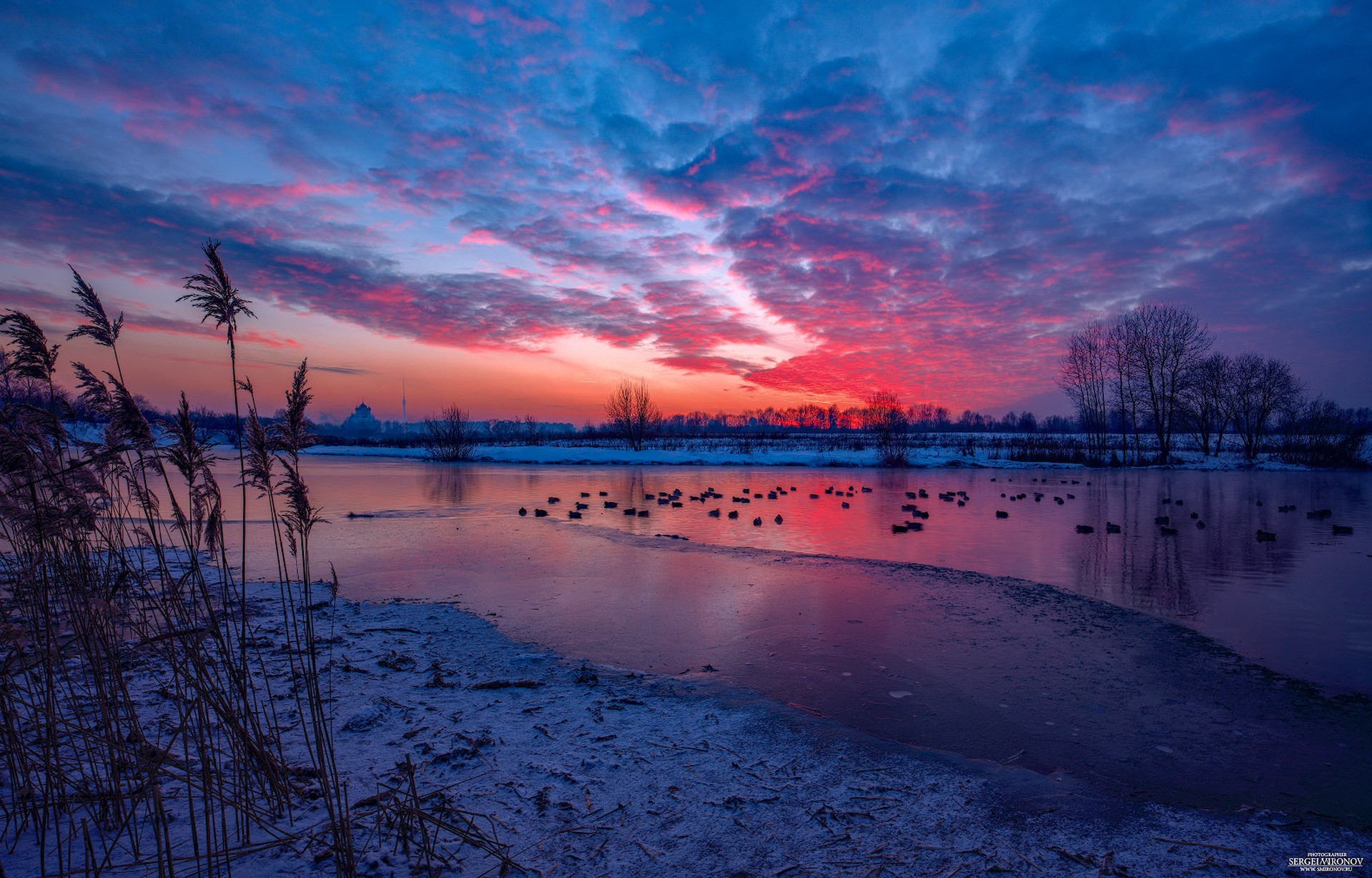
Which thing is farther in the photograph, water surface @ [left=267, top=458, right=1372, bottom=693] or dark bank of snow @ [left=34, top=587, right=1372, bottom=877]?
water surface @ [left=267, top=458, right=1372, bottom=693]

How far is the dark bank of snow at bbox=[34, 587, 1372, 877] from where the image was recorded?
9.74 feet

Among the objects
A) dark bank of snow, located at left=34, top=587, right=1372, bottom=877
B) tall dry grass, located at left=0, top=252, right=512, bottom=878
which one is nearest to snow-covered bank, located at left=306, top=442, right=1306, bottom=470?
dark bank of snow, located at left=34, top=587, right=1372, bottom=877

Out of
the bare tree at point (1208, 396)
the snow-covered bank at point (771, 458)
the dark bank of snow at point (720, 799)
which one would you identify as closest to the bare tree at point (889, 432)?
the snow-covered bank at point (771, 458)

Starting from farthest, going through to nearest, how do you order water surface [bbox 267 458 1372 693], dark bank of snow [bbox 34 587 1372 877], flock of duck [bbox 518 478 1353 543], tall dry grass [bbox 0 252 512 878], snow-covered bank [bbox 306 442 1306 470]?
snow-covered bank [bbox 306 442 1306 470] → flock of duck [bbox 518 478 1353 543] → water surface [bbox 267 458 1372 693] → dark bank of snow [bbox 34 587 1372 877] → tall dry grass [bbox 0 252 512 878]

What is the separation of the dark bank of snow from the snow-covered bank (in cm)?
3747

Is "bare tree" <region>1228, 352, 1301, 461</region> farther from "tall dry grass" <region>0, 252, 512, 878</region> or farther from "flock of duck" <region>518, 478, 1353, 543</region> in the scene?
"tall dry grass" <region>0, 252, 512, 878</region>

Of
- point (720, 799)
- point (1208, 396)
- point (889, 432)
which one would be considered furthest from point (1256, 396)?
point (720, 799)

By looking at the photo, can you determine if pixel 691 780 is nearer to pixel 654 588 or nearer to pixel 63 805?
pixel 63 805

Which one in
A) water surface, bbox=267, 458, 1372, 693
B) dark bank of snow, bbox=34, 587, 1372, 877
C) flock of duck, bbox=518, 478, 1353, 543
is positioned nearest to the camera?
dark bank of snow, bbox=34, 587, 1372, 877

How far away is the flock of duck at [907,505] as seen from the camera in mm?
14430

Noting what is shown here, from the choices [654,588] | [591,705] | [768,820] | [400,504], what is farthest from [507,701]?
[400,504]

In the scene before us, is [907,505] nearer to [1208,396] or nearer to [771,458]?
[771,458]

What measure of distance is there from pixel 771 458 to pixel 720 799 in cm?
4238

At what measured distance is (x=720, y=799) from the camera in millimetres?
3494
